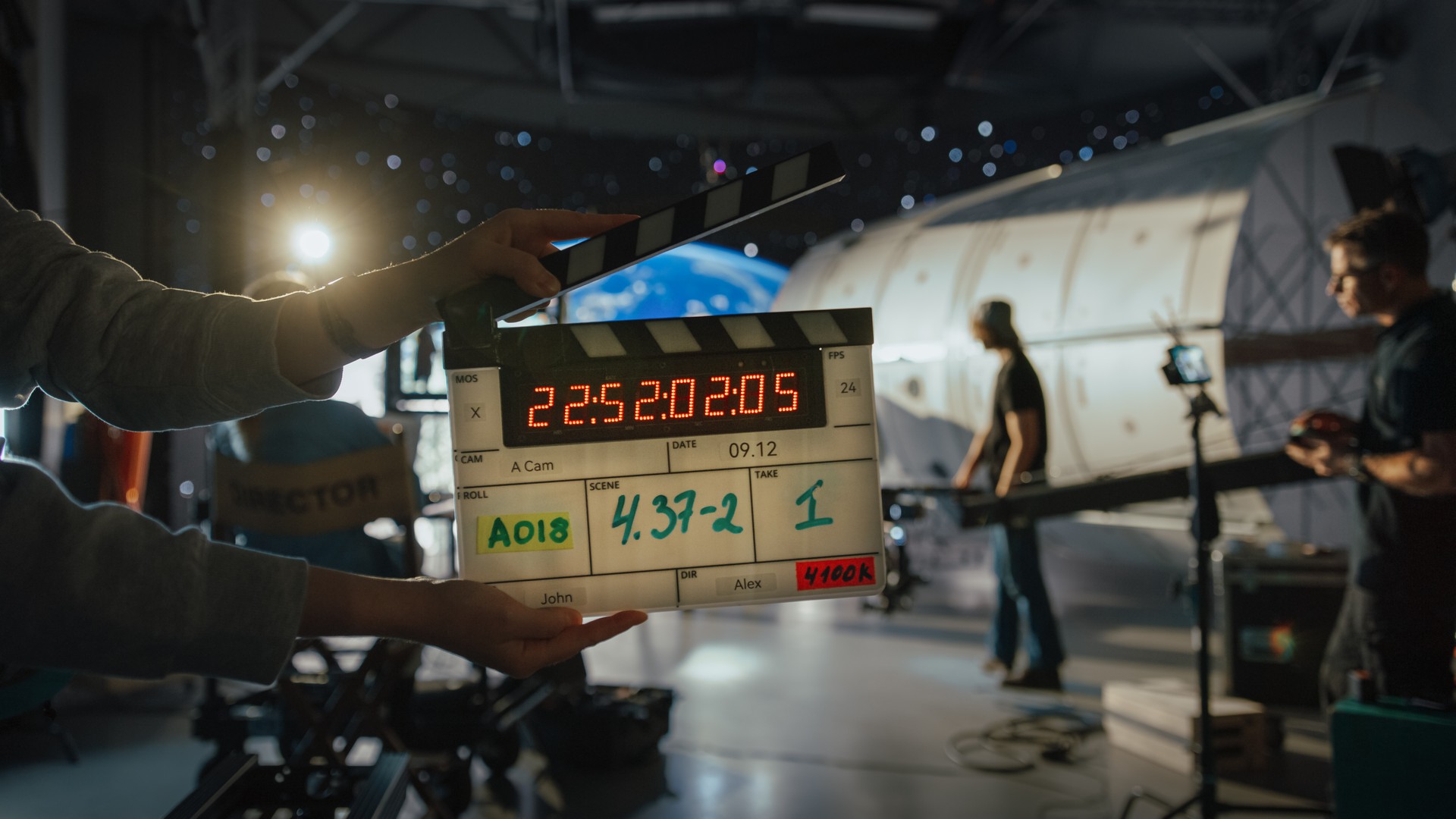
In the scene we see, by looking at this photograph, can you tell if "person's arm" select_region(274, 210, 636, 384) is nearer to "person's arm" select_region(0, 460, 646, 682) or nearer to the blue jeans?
"person's arm" select_region(0, 460, 646, 682)

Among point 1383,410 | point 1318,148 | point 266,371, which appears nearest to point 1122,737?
point 1383,410

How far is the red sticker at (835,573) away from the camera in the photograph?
1.23 m

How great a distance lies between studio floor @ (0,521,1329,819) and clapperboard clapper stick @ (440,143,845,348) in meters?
2.45

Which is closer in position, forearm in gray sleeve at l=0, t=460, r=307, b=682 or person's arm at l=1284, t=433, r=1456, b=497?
forearm in gray sleeve at l=0, t=460, r=307, b=682

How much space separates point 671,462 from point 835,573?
277mm

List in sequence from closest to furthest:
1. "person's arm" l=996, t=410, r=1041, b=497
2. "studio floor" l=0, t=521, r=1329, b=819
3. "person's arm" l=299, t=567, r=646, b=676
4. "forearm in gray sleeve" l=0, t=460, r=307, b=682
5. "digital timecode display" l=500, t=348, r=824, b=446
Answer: "forearm in gray sleeve" l=0, t=460, r=307, b=682, "person's arm" l=299, t=567, r=646, b=676, "digital timecode display" l=500, t=348, r=824, b=446, "studio floor" l=0, t=521, r=1329, b=819, "person's arm" l=996, t=410, r=1041, b=497

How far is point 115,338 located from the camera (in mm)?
1070

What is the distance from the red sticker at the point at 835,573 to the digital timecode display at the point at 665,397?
0.63ft

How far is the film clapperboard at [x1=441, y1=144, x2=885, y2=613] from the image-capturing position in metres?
1.11

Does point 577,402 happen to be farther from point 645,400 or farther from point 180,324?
point 180,324

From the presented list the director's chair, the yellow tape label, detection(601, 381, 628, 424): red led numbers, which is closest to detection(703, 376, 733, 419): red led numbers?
detection(601, 381, 628, 424): red led numbers

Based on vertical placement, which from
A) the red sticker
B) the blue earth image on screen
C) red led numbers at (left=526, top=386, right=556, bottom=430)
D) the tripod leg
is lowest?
the tripod leg

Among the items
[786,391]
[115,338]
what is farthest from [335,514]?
[786,391]

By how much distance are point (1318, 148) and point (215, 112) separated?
23.7 feet
